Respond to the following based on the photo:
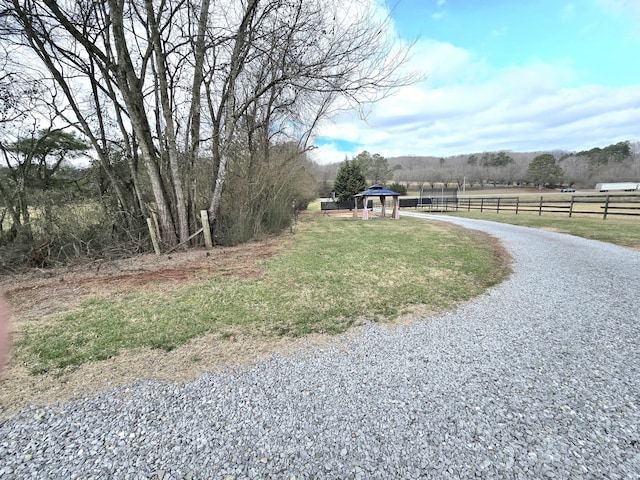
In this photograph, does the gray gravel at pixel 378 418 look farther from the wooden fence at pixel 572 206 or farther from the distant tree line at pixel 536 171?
the distant tree line at pixel 536 171

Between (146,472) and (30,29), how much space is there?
32.0 ft

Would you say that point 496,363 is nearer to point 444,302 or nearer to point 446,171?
point 444,302

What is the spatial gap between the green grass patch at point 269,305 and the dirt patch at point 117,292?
0.18 metres

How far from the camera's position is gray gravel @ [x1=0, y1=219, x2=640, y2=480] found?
4.96ft

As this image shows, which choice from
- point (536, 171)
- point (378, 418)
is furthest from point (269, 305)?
point (536, 171)

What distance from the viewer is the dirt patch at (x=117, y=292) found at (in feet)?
7.30

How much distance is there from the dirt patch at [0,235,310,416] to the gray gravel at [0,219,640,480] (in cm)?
20

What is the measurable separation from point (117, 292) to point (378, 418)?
181 inches

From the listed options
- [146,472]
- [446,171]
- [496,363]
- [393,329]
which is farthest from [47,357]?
[446,171]

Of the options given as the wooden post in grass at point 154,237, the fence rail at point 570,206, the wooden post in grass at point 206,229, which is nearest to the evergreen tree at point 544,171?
the fence rail at point 570,206

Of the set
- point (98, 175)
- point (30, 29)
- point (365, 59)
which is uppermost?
point (30, 29)

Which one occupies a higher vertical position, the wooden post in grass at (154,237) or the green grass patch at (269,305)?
the wooden post in grass at (154,237)

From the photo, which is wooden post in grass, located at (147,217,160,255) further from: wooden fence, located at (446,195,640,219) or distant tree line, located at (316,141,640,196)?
distant tree line, located at (316,141,640,196)

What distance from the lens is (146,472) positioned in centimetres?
148
